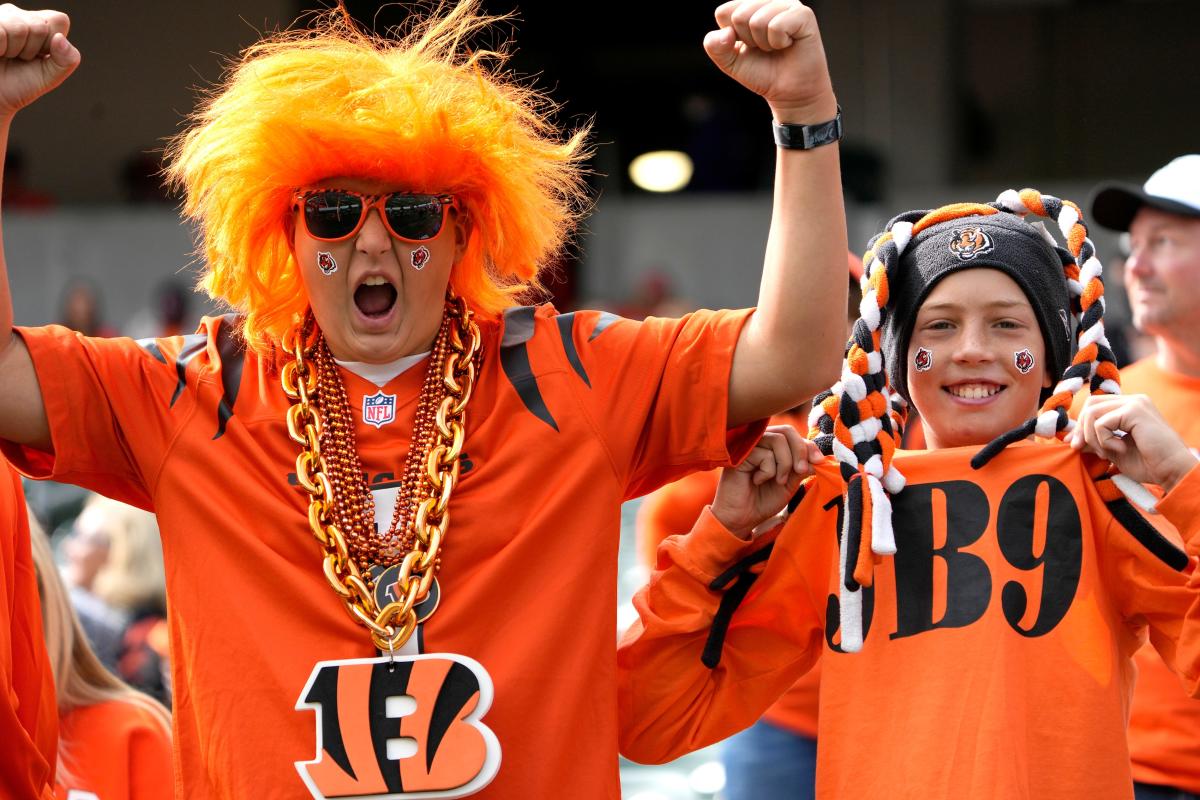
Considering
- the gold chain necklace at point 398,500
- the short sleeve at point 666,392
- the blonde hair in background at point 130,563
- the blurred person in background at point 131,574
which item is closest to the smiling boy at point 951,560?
the short sleeve at point 666,392

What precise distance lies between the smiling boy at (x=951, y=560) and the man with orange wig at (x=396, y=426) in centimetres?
22

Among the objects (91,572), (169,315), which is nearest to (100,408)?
(91,572)

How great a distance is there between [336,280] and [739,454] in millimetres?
782

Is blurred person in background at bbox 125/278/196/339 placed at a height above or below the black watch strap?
Answer: below

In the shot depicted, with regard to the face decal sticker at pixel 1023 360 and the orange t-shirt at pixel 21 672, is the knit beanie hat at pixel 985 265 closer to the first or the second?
the face decal sticker at pixel 1023 360

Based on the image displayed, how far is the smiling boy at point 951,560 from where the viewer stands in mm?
2742

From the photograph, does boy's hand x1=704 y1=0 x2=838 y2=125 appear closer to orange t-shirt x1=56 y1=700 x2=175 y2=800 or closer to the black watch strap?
the black watch strap

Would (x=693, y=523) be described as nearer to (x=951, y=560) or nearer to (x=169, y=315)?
(x=951, y=560)

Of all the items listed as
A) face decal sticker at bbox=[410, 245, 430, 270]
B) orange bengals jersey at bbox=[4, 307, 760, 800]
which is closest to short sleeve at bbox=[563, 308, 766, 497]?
orange bengals jersey at bbox=[4, 307, 760, 800]

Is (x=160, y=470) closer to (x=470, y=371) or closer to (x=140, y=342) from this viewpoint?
(x=140, y=342)

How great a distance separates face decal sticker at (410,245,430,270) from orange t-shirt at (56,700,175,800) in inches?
52.0

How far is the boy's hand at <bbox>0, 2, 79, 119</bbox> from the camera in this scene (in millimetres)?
2666

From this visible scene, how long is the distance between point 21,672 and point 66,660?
507 mm

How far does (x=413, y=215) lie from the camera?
2957 mm
